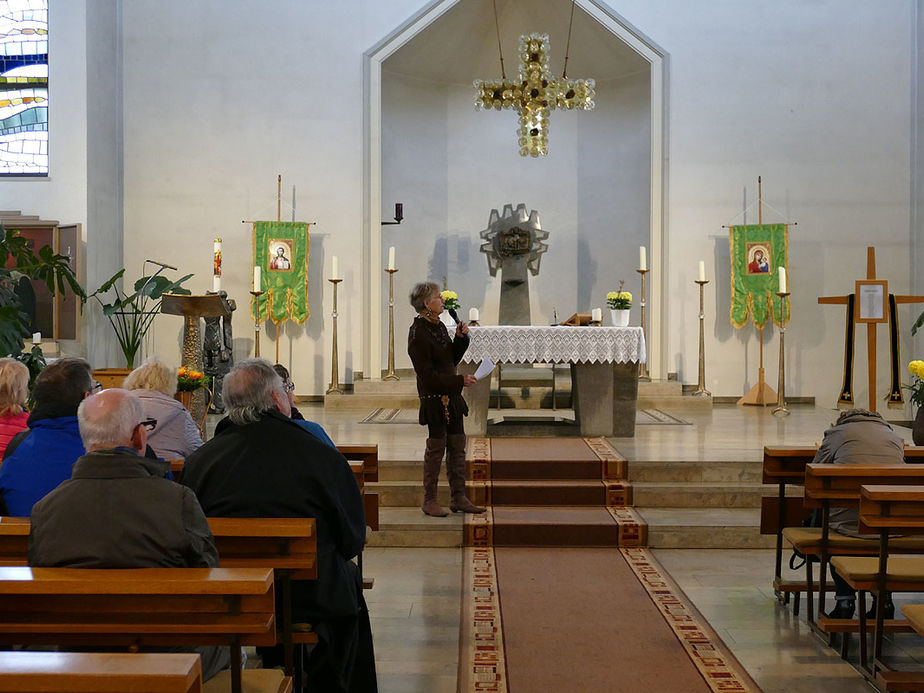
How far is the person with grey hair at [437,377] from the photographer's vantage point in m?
5.78

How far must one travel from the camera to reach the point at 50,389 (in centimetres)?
343

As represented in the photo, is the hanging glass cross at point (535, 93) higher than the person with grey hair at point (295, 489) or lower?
higher

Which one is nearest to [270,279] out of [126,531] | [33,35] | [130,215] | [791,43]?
[130,215]

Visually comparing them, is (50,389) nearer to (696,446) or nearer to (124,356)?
(696,446)

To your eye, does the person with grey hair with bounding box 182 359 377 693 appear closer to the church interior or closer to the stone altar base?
the stone altar base

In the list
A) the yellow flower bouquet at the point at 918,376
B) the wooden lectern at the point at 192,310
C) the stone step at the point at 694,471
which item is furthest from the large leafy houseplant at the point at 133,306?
the yellow flower bouquet at the point at 918,376

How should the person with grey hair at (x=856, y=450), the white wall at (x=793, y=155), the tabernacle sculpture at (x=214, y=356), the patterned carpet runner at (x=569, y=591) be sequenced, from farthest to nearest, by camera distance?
the white wall at (x=793, y=155), the tabernacle sculpture at (x=214, y=356), the person with grey hair at (x=856, y=450), the patterned carpet runner at (x=569, y=591)

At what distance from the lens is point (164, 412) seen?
4.29 meters

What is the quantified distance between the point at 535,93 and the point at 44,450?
6805mm

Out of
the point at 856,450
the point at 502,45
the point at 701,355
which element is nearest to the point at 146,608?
the point at 856,450

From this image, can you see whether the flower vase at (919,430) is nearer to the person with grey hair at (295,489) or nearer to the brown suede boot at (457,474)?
the brown suede boot at (457,474)

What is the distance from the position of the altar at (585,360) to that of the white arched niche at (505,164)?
157 inches

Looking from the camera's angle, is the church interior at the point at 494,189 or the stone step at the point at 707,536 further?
the church interior at the point at 494,189

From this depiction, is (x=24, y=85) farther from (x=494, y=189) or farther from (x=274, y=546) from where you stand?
(x=274, y=546)
